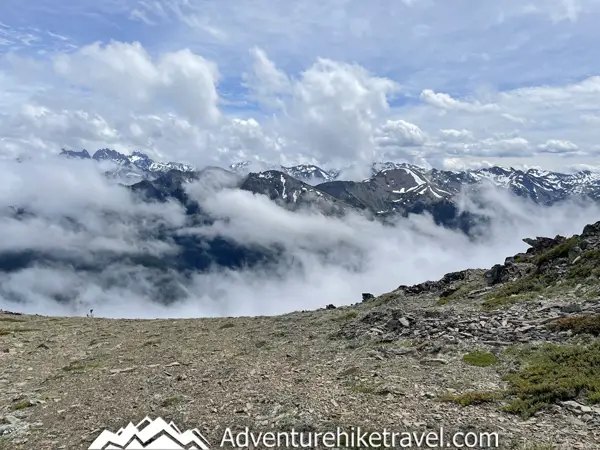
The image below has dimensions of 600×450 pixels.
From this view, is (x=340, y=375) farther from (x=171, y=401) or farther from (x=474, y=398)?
A: (x=171, y=401)

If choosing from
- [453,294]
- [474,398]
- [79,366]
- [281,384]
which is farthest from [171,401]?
[453,294]

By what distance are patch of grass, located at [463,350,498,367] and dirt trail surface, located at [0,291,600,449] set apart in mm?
650

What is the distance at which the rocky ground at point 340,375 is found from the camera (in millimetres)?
15952

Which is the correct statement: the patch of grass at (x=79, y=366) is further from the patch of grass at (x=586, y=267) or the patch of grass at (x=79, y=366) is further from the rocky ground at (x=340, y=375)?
the patch of grass at (x=586, y=267)

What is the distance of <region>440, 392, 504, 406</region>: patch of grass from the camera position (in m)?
16.9

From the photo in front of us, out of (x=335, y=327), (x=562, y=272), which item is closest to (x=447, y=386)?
(x=335, y=327)

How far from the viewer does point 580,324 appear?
23.3 metres

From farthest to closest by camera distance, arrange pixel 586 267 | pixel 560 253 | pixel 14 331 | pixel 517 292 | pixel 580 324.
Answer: pixel 14 331, pixel 560 253, pixel 517 292, pixel 586 267, pixel 580 324

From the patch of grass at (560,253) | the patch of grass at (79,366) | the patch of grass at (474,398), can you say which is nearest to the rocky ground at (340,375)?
the patch of grass at (474,398)

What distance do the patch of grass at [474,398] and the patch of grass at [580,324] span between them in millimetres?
8609

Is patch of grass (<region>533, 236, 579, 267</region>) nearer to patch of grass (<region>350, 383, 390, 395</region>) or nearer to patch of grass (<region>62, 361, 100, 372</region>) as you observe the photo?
patch of grass (<region>350, 383, 390, 395</region>)

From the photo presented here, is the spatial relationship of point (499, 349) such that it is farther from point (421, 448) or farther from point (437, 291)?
point (437, 291)

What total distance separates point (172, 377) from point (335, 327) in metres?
17.0

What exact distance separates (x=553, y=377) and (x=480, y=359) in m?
4.46
